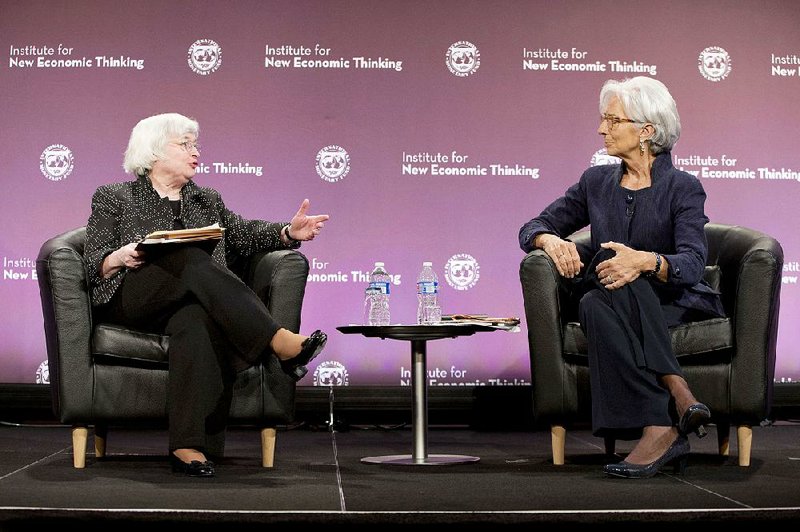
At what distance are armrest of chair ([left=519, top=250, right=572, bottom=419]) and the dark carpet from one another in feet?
0.70

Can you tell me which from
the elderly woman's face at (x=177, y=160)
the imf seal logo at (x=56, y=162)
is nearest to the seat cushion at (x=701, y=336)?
the elderly woman's face at (x=177, y=160)

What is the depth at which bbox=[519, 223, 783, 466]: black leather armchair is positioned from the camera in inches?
130

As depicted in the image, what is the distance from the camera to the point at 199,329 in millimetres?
3180

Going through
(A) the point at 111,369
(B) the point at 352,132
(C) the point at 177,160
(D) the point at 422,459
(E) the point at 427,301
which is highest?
(B) the point at 352,132

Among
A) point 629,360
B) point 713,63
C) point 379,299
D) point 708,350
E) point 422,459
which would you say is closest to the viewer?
point 629,360

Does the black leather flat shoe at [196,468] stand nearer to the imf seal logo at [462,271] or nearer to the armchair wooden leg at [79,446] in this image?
the armchair wooden leg at [79,446]

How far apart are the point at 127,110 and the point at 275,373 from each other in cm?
215

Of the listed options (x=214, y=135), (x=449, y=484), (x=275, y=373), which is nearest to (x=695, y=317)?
(x=449, y=484)

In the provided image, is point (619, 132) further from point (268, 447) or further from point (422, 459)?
point (268, 447)

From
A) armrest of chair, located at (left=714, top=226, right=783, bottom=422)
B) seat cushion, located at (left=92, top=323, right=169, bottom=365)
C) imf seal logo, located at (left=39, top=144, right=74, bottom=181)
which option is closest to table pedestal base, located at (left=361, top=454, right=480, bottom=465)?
seat cushion, located at (left=92, top=323, right=169, bottom=365)

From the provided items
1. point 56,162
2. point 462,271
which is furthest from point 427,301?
point 56,162

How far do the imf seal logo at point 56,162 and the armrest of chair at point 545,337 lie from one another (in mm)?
2572

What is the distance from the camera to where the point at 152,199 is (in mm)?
3607

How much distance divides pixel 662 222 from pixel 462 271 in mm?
1713
